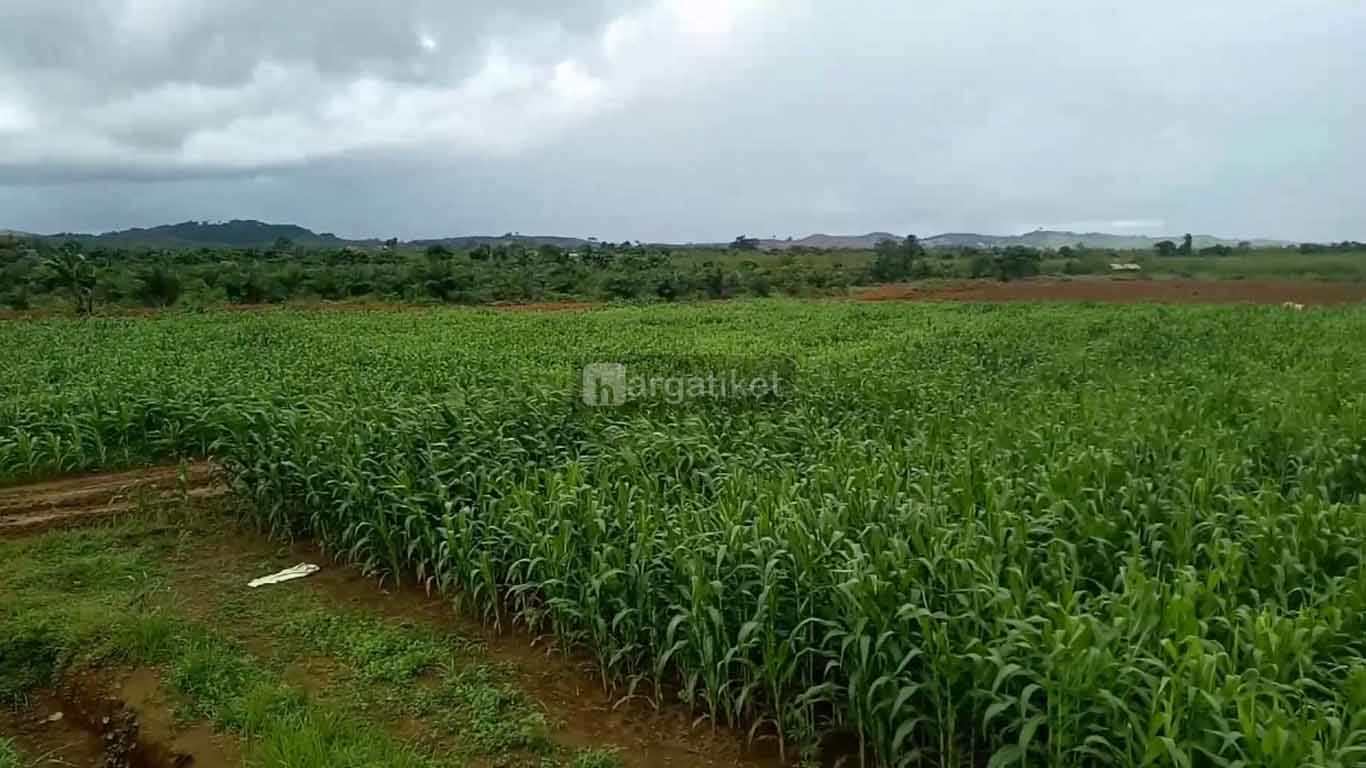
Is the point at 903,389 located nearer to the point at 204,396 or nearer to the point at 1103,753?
the point at 1103,753

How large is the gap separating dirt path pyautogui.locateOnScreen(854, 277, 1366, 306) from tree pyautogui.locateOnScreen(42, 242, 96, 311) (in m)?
22.4

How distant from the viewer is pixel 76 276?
2269 cm

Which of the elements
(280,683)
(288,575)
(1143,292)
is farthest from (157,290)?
(1143,292)

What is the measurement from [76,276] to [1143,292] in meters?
30.0

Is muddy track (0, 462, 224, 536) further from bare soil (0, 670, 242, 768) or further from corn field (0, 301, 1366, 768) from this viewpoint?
bare soil (0, 670, 242, 768)

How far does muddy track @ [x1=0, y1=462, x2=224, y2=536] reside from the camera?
6.75 m

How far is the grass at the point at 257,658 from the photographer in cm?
376

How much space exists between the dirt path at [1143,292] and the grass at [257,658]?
2490 centimetres

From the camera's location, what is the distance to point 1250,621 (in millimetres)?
3312

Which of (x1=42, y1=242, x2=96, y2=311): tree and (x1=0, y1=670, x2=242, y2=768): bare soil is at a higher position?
(x1=42, y1=242, x2=96, y2=311): tree
